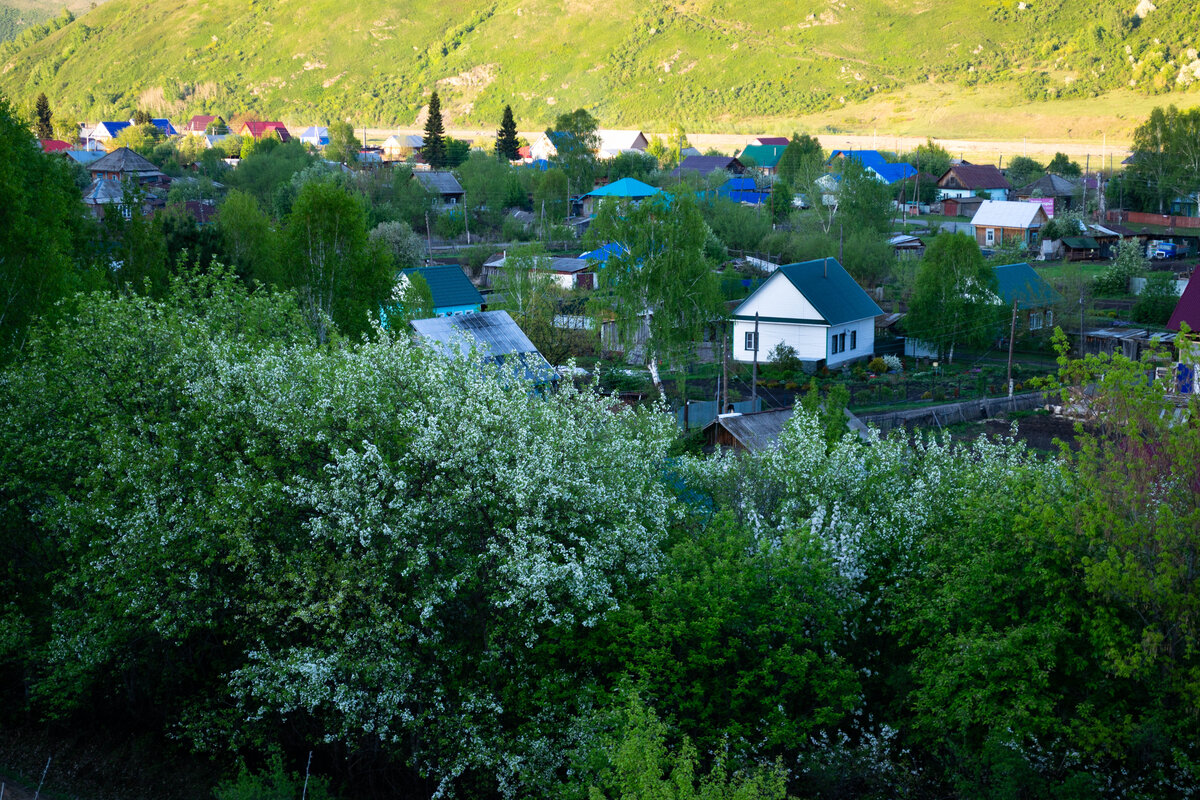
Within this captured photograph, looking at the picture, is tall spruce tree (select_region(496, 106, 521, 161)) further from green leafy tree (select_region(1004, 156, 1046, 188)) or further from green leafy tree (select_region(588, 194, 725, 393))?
green leafy tree (select_region(588, 194, 725, 393))

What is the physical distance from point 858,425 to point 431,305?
17.7 meters

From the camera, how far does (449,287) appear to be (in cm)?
4100

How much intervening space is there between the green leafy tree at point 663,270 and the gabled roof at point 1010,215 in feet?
124

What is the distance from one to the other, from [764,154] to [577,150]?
28.3 meters

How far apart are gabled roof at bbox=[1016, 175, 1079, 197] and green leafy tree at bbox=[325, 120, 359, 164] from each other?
57.7 meters

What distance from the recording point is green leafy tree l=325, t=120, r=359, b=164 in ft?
307

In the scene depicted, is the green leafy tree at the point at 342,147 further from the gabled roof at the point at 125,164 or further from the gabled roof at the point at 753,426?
the gabled roof at the point at 753,426

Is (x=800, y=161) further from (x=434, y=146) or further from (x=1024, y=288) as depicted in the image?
(x=1024, y=288)

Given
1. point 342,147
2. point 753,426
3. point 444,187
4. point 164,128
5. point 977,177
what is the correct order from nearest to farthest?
point 753,426 < point 444,187 < point 977,177 < point 342,147 < point 164,128

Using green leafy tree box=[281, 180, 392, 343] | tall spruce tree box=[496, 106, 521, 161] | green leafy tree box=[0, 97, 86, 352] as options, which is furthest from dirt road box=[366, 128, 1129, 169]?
green leafy tree box=[0, 97, 86, 352]

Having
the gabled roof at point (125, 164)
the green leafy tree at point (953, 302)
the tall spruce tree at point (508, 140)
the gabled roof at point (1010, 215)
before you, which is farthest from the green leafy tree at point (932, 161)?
the gabled roof at point (125, 164)

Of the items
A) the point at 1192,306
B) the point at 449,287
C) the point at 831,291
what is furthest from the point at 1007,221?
the point at 449,287

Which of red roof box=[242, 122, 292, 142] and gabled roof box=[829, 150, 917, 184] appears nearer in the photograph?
gabled roof box=[829, 150, 917, 184]

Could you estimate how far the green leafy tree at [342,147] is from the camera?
93.7m
